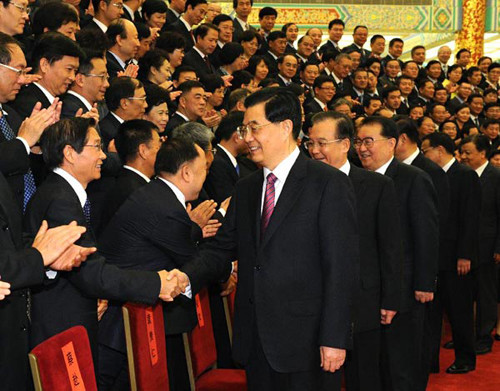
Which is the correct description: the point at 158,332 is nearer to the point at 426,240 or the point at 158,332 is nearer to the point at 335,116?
the point at 335,116

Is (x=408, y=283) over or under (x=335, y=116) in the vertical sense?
under

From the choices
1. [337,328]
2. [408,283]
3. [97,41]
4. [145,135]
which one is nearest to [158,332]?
[337,328]

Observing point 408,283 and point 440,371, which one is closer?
point 408,283

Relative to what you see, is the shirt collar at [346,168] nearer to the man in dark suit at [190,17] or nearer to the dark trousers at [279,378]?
the dark trousers at [279,378]

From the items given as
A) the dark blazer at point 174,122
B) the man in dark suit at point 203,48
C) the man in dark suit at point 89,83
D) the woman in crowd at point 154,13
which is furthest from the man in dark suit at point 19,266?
the man in dark suit at point 203,48

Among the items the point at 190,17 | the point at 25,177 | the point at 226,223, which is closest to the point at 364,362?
the point at 226,223

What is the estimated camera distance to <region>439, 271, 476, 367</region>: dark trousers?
4973mm

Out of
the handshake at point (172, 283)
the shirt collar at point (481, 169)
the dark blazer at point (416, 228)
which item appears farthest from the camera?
the shirt collar at point (481, 169)

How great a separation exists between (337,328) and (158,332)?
641 millimetres

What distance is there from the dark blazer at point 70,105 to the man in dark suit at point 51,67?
0.43 ft

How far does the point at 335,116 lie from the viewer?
3.45 metres

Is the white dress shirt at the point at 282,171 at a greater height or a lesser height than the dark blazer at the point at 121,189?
greater

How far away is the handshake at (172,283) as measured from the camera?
271cm

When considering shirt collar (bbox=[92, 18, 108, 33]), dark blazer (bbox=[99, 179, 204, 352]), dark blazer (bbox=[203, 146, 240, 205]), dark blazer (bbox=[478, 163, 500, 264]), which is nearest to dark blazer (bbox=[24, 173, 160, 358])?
dark blazer (bbox=[99, 179, 204, 352])
